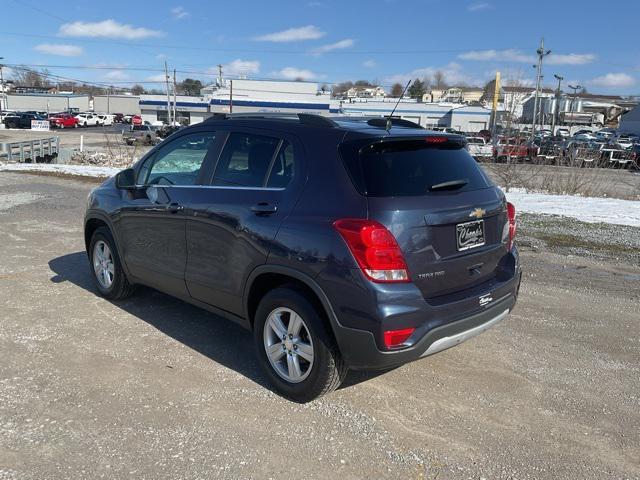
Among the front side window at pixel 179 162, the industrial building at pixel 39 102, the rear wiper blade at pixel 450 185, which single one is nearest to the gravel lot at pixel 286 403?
the front side window at pixel 179 162

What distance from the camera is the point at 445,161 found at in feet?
12.2

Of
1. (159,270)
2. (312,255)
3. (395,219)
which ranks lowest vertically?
(159,270)

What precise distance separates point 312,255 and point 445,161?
3.87ft

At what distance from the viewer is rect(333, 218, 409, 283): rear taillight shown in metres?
3.09

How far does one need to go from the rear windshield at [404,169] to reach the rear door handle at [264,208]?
1.93ft

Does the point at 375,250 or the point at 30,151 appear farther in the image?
the point at 30,151

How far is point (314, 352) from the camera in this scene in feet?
11.2

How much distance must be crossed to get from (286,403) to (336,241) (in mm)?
1212

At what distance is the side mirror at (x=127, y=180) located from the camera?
498cm

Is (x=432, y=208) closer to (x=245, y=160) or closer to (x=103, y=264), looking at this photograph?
(x=245, y=160)

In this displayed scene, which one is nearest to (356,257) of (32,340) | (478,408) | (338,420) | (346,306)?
(346,306)

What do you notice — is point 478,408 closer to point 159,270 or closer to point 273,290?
point 273,290

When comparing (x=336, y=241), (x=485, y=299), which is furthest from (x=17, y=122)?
(x=485, y=299)

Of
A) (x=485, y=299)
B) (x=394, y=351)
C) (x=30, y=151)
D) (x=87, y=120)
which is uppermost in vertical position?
(x=87, y=120)
